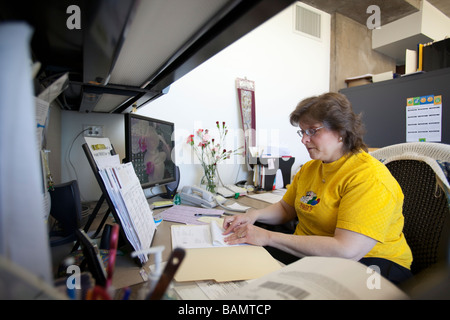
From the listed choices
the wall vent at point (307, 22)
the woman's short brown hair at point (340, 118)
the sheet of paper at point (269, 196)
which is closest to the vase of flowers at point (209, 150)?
the sheet of paper at point (269, 196)

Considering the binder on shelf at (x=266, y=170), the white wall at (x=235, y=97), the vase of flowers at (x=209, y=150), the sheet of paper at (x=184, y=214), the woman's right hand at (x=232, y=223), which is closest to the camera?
the woman's right hand at (x=232, y=223)

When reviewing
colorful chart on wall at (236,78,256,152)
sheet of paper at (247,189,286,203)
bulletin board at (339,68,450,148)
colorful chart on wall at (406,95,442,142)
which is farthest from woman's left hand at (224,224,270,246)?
colorful chart on wall at (406,95,442,142)

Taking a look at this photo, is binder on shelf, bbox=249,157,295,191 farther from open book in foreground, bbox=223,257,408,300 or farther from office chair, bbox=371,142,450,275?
open book in foreground, bbox=223,257,408,300

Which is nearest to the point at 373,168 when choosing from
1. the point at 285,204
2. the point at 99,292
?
the point at 285,204

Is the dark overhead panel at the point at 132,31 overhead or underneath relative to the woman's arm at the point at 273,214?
overhead

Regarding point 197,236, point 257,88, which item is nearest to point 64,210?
point 197,236

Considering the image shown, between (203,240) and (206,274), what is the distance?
0.27 m

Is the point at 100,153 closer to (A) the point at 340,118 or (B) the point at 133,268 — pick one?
(B) the point at 133,268

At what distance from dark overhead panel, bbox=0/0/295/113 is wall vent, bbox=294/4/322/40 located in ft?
8.09

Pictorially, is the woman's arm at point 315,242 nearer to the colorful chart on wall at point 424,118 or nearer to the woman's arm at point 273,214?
the woman's arm at point 273,214

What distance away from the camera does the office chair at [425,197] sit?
0.89 meters

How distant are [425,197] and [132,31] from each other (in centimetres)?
121

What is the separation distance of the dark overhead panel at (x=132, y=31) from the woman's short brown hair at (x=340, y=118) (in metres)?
0.66
